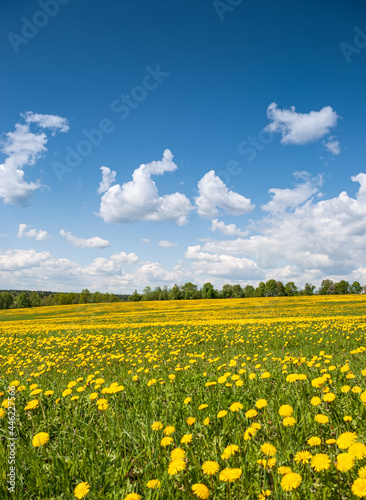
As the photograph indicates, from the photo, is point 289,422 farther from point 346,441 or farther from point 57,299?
point 57,299

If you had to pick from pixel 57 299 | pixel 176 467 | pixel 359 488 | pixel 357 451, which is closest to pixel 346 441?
pixel 357 451

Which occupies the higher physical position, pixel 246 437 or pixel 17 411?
pixel 246 437

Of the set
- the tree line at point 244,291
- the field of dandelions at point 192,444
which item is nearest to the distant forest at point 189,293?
the tree line at point 244,291

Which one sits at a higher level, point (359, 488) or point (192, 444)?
point (359, 488)

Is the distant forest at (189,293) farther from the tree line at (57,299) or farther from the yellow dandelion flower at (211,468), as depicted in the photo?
the yellow dandelion flower at (211,468)

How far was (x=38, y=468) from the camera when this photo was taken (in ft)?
6.95

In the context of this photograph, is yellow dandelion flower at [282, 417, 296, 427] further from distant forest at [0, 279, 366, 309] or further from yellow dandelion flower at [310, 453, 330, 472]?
distant forest at [0, 279, 366, 309]

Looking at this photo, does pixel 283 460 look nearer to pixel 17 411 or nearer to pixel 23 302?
pixel 17 411

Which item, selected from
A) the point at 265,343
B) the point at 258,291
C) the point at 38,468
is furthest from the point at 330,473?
the point at 258,291

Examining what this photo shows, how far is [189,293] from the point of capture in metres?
98.9

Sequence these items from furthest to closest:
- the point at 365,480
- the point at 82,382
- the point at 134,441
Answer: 1. the point at 82,382
2. the point at 134,441
3. the point at 365,480

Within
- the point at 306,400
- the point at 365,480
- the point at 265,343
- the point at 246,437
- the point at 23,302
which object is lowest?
the point at 23,302

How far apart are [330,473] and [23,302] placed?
107604mm

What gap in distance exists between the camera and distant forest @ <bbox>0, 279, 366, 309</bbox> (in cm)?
9576
